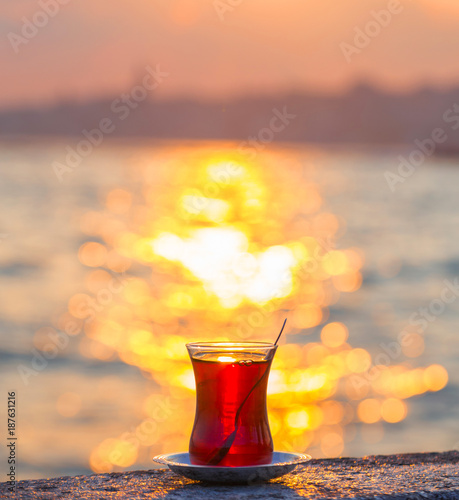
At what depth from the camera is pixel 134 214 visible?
2977cm

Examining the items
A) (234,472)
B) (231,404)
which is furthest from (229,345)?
(234,472)

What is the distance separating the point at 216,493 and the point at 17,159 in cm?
6943

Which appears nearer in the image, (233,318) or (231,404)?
(231,404)

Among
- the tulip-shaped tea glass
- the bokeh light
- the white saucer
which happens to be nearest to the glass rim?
the tulip-shaped tea glass

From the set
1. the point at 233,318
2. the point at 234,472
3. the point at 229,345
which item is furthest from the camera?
the point at 233,318

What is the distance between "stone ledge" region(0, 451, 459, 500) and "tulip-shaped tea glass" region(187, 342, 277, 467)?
0.08 metres

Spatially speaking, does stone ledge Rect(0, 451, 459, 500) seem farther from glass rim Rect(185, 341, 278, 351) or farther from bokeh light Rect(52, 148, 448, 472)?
bokeh light Rect(52, 148, 448, 472)

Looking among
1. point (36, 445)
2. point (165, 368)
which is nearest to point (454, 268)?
point (165, 368)

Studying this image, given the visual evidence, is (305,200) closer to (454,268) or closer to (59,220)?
(59,220)

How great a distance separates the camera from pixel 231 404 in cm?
206

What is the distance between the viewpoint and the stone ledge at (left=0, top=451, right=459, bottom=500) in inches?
78.3

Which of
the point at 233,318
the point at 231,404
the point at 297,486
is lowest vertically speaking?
the point at 297,486

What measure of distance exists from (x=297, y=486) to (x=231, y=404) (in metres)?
0.26

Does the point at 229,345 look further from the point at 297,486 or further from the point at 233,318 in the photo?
the point at 233,318
